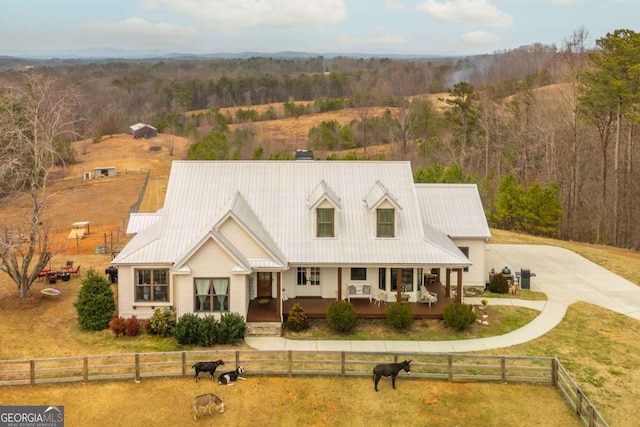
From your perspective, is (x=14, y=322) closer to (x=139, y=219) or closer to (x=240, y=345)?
(x=139, y=219)

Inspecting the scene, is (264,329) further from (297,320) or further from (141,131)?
(141,131)

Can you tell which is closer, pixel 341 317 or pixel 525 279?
pixel 341 317

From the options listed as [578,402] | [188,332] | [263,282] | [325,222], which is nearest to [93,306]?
[188,332]

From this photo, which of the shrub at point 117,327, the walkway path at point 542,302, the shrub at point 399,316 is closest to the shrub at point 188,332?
the walkway path at point 542,302

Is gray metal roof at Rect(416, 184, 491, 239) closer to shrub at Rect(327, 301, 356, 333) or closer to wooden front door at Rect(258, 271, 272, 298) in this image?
shrub at Rect(327, 301, 356, 333)

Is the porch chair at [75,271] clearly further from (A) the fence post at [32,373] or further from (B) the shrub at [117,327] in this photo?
(A) the fence post at [32,373]

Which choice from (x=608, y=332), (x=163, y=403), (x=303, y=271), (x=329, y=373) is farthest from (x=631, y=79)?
(x=163, y=403)

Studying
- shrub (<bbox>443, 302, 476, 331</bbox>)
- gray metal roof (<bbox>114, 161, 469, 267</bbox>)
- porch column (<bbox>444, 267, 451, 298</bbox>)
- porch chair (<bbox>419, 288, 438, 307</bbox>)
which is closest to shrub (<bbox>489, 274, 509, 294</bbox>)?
porch column (<bbox>444, 267, 451, 298</bbox>)
